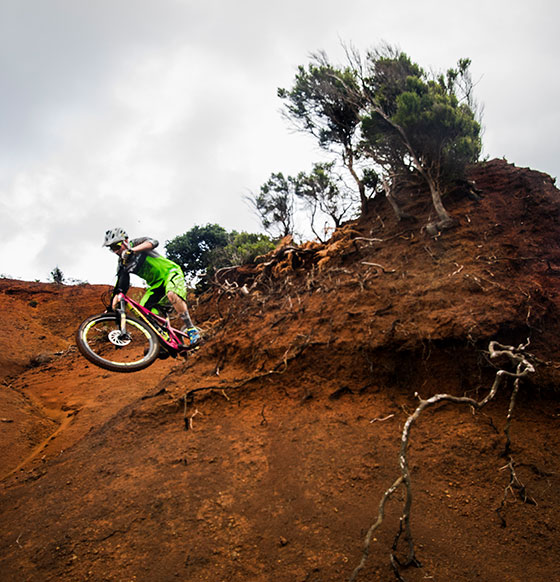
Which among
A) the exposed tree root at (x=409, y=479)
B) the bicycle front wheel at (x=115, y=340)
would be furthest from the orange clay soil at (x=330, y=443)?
the bicycle front wheel at (x=115, y=340)

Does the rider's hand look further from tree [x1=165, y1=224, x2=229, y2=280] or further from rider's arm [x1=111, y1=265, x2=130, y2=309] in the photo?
tree [x1=165, y1=224, x2=229, y2=280]

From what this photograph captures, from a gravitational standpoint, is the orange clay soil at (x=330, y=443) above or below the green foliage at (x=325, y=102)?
below

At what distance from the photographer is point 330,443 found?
17.6ft

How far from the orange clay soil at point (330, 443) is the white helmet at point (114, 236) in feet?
9.40

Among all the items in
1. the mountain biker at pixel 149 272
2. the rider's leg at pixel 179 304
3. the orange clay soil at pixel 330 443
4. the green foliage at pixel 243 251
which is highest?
the green foliage at pixel 243 251

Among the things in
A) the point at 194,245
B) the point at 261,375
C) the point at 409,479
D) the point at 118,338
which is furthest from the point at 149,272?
the point at 194,245

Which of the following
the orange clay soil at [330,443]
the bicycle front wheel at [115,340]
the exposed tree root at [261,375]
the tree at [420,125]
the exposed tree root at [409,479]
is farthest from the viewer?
the tree at [420,125]

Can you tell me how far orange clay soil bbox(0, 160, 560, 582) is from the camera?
12.9 feet

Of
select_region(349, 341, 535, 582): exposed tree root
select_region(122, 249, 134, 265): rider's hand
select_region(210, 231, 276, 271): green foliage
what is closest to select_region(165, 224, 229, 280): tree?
select_region(210, 231, 276, 271): green foliage

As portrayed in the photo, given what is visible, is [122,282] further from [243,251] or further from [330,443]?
[243,251]

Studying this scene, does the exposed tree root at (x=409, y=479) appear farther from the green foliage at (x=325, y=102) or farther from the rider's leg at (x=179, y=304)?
Answer: the green foliage at (x=325, y=102)

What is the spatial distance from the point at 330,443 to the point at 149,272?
3803 mm

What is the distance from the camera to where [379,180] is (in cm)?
1359

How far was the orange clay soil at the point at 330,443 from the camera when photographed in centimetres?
395
